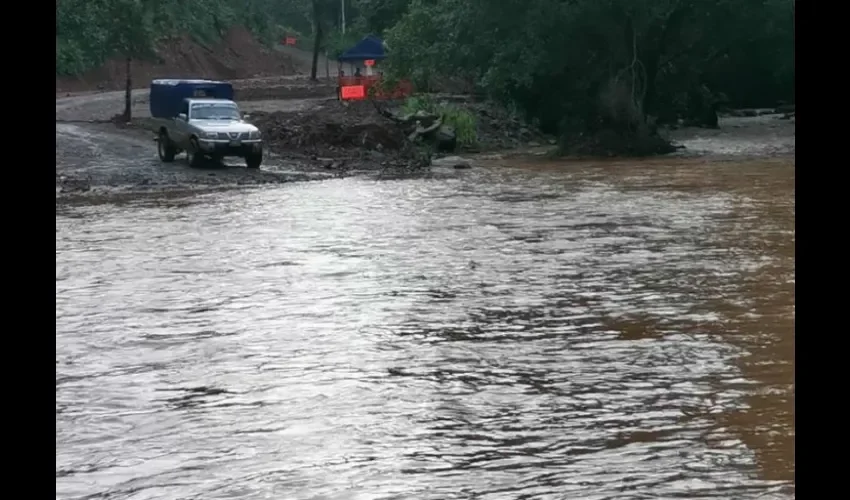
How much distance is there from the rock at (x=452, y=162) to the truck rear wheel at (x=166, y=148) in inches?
313

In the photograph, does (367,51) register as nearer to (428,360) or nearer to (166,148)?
(166,148)

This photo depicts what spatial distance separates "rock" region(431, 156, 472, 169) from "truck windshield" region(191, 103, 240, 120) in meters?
6.99

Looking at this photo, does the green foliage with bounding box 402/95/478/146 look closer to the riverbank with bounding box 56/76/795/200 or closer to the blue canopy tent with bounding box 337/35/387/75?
the riverbank with bounding box 56/76/795/200

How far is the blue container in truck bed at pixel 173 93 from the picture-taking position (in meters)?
37.1

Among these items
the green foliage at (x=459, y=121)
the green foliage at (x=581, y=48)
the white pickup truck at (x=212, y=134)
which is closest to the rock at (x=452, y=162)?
the green foliage at (x=459, y=121)

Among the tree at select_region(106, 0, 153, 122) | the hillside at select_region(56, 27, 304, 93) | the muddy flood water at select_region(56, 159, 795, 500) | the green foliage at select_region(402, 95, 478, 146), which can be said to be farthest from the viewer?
the hillside at select_region(56, 27, 304, 93)

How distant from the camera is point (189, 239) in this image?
19938 mm

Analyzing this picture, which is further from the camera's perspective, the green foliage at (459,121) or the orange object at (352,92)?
the orange object at (352,92)

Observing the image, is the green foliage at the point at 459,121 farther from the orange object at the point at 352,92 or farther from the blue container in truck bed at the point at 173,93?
the orange object at the point at 352,92

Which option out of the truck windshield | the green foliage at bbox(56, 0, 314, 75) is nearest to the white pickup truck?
the truck windshield

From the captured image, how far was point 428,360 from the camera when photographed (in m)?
10.5

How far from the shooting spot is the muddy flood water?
737 centimetres
